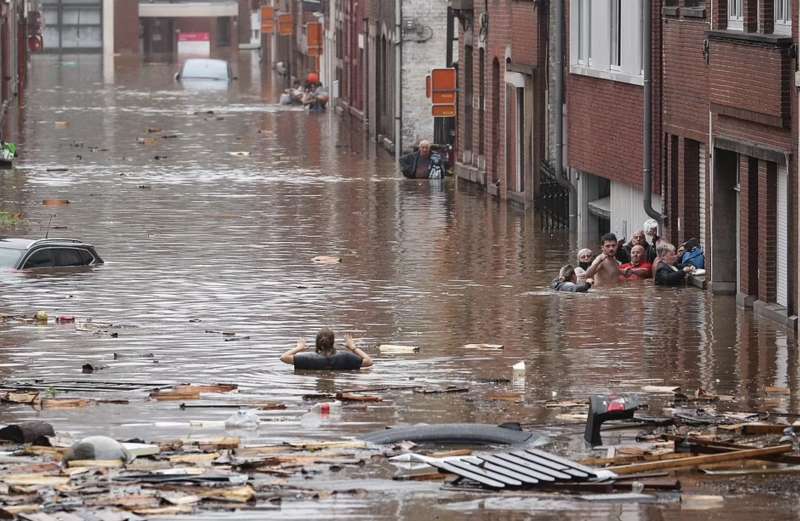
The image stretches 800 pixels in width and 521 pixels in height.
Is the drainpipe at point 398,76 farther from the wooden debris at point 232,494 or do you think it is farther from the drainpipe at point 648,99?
the wooden debris at point 232,494

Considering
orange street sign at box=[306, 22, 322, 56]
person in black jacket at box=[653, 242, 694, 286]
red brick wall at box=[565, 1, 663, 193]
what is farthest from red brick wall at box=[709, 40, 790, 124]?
orange street sign at box=[306, 22, 322, 56]

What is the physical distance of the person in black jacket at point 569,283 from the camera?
34375mm

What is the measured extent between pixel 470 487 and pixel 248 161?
4581 centimetres

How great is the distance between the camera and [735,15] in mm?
32531

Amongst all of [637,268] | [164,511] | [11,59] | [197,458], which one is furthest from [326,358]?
[11,59]

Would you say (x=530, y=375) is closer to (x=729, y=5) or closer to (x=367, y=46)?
(x=729, y=5)

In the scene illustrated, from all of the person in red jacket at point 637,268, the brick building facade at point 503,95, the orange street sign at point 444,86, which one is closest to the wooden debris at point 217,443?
the person in red jacket at point 637,268

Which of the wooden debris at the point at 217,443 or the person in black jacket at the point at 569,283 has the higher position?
the wooden debris at the point at 217,443

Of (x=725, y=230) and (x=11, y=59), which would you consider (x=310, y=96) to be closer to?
(x=11, y=59)

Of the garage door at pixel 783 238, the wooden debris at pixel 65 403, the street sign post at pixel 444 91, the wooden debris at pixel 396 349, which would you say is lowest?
the wooden debris at pixel 396 349

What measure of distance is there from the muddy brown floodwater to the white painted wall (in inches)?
49.4

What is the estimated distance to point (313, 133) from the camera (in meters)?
77.2

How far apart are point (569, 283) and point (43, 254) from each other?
866 cm

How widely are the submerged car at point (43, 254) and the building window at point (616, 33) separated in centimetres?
1065
